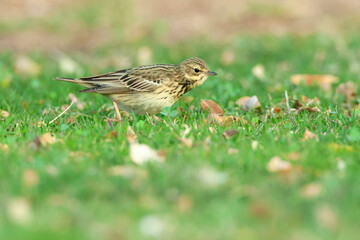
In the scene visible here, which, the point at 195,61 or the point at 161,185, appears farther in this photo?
the point at 195,61

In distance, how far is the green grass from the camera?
13.7 ft

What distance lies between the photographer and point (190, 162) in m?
5.38

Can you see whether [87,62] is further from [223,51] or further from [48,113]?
[48,113]

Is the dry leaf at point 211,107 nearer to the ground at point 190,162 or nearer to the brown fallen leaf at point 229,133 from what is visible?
the ground at point 190,162

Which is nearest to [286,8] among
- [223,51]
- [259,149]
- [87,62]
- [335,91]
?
[223,51]

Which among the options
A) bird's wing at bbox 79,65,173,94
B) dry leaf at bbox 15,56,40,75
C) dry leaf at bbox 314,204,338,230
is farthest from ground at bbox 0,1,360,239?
bird's wing at bbox 79,65,173,94

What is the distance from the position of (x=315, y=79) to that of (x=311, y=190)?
557 centimetres

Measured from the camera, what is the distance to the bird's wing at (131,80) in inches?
304

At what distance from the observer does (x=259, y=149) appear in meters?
5.79

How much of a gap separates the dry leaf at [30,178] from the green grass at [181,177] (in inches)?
0.8

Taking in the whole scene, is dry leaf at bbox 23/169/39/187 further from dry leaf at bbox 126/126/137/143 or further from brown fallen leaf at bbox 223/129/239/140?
brown fallen leaf at bbox 223/129/239/140

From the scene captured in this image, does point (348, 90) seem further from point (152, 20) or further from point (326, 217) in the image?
point (152, 20)

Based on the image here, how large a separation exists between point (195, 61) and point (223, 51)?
5.35m

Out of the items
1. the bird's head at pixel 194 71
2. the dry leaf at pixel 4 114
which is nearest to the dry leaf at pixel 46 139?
the dry leaf at pixel 4 114
